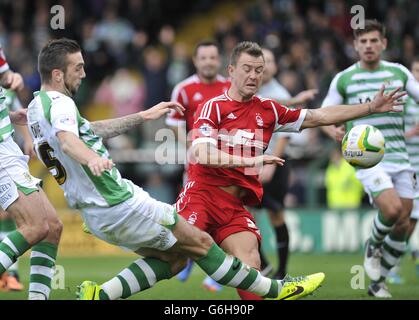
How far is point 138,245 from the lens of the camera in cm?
662

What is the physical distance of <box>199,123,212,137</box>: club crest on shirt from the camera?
7114 mm

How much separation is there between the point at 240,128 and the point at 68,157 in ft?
5.32

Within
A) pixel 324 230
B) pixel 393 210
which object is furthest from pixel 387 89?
pixel 324 230

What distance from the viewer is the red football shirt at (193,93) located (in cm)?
1016

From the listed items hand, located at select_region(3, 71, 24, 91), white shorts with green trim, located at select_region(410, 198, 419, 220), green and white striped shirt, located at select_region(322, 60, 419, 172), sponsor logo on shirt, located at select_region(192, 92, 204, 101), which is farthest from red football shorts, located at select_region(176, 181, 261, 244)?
white shorts with green trim, located at select_region(410, 198, 419, 220)

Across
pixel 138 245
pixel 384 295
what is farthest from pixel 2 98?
pixel 384 295

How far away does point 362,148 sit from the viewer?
25.0 feet

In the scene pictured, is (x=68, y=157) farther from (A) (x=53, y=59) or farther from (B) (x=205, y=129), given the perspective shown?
(B) (x=205, y=129)

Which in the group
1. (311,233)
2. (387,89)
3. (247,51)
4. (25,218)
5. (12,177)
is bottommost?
(311,233)

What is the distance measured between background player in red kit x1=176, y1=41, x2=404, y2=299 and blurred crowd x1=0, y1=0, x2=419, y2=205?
8.38 meters

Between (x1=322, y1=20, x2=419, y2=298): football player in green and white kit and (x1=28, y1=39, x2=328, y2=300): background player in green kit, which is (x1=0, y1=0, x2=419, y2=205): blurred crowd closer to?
(x1=322, y1=20, x2=419, y2=298): football player in green and white kit

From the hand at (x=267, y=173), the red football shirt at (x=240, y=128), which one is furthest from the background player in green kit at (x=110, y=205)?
the hand at (x=267, y=173)

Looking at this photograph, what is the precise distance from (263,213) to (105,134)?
8362 millimetres
